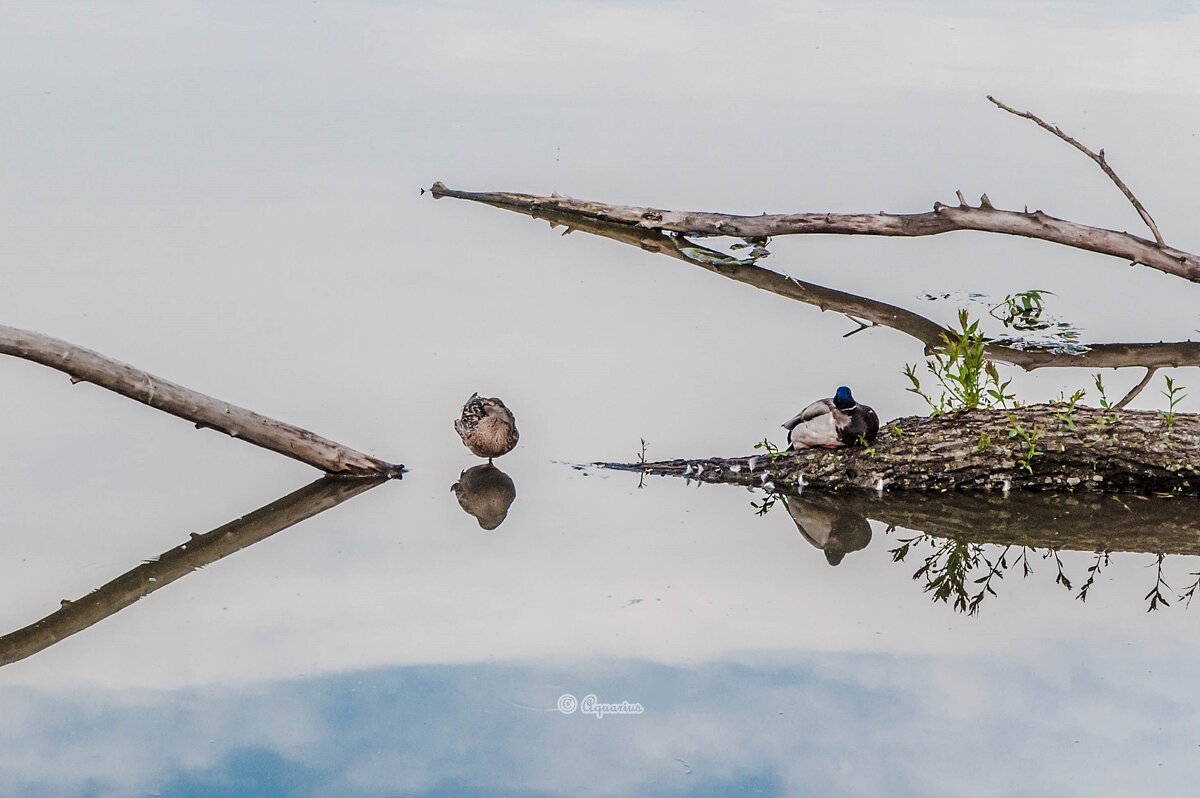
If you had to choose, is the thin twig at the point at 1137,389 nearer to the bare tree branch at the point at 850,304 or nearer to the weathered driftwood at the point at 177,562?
the bare tree branch at the point at 850,304

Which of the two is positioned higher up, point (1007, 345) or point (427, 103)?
point (427, 103)

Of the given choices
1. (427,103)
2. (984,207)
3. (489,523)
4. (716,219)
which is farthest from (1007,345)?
(427,103)

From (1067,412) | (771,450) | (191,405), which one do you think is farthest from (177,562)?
(1067,412)

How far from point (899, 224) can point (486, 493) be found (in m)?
4.75

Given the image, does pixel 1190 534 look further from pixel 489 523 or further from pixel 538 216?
pixel 538 216

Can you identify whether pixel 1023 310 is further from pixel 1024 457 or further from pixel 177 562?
pixel 177 562

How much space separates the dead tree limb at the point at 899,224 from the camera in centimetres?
1062

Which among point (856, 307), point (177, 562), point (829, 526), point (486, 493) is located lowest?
point (177, 562)

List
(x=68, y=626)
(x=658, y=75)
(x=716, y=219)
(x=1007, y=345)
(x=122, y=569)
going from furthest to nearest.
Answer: (x=658, y=75) < (x=716, y=219) < (x=1007, y=345) < (x=122, y=569) < (x=68, y=626)

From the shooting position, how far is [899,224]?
11.4 m

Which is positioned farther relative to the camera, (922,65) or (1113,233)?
(922,65)

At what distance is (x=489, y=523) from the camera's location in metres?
7.66

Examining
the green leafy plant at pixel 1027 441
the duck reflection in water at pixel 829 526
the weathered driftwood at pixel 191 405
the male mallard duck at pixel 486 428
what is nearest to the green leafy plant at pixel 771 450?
the duck reflection in water at pixel 829 526

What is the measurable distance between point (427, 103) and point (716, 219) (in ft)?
20.0
